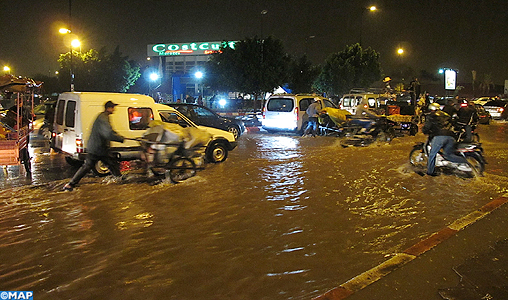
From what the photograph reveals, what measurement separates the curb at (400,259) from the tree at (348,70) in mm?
35587

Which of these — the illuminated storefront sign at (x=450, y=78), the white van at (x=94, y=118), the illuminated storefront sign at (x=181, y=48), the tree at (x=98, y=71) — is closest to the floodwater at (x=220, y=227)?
the white van at (x=94, y=118)

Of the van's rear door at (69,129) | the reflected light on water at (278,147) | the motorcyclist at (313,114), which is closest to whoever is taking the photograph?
the van's rear door at (69,129)

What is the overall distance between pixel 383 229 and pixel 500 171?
5.88 meters

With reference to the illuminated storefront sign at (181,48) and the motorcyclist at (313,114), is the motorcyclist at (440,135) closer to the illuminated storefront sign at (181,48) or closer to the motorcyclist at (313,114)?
the motorcyclist at (313,114)

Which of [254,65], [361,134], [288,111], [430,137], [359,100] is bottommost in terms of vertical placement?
[361,134]

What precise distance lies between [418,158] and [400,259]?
6051mm

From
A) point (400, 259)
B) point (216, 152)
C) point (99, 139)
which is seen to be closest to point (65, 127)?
point (99, 139)

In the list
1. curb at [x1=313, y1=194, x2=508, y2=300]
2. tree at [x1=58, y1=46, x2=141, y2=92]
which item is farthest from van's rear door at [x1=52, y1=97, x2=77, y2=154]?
tree at [x1=58, y1=46, x2=141, y2=92]

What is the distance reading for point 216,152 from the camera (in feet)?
35.9

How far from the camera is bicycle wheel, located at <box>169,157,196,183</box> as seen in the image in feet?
27.7

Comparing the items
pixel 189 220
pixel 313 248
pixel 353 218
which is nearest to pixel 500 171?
pixel 353 218

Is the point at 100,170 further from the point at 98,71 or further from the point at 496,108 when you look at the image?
the point at 98,71

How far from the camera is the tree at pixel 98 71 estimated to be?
36438 mm

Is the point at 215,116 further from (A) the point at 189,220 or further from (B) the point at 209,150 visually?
(A) the point at 189,220
